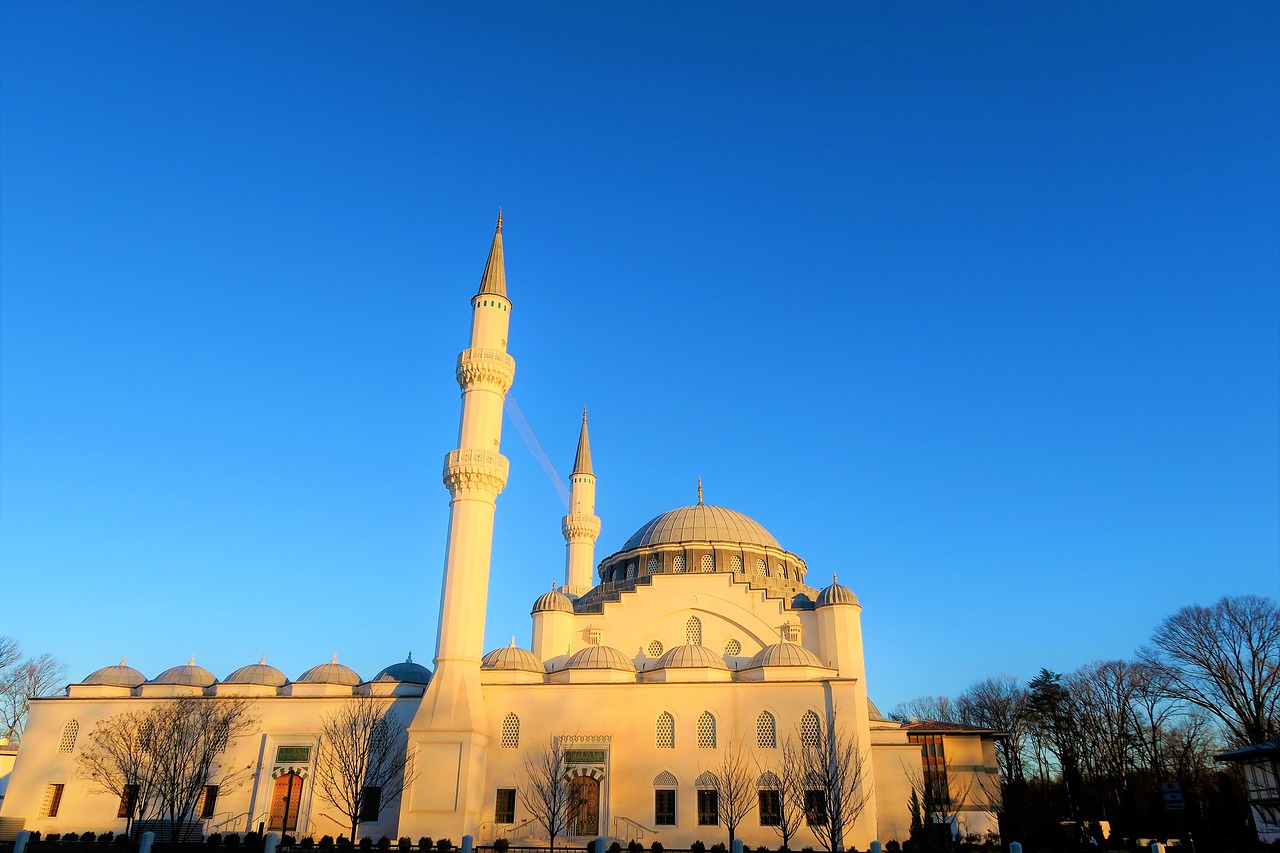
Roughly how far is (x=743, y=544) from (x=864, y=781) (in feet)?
38.9

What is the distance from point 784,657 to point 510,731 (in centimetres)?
888

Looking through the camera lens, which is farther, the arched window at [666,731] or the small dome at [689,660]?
the small dome at [689,660]

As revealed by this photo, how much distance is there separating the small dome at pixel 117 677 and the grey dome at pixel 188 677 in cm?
96

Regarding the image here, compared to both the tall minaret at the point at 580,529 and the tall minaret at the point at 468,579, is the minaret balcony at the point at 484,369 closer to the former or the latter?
the tall minaret at the point at 468,579

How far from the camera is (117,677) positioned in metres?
31.2

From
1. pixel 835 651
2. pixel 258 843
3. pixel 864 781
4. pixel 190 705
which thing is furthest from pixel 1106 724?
pixel 190 705

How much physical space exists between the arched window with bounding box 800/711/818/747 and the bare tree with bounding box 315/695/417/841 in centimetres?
1146

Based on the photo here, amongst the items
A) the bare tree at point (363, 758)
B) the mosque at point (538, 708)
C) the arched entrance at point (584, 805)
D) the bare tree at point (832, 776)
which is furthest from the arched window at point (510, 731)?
the bare tree at point (832, 776)

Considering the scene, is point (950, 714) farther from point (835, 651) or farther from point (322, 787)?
point (322, 787)

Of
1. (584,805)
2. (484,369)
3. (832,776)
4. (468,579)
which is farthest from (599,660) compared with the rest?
(484,369)

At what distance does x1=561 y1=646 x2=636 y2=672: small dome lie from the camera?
27.8 metres

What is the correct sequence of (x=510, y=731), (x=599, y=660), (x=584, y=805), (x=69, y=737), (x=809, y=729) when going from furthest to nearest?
(x=69, y=737), (x=599, y=660), (x=510, y=731), (x=809, y=729), (x=584, y=805)

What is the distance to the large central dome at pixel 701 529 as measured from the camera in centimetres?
3609

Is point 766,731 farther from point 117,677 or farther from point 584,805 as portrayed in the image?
point 117,677
